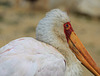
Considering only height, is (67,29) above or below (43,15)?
below

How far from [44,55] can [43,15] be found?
717 centimetres

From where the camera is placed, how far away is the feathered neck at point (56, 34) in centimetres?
263

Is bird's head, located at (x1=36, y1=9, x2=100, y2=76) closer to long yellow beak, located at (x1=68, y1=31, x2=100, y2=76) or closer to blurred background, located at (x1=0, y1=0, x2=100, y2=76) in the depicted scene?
long yellow beak, located at (x1=68, y1=31, x2=100, y2=76)

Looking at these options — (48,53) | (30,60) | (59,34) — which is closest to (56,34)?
(59,34)

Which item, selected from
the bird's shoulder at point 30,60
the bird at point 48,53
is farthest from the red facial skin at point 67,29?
the bird's shoulder at point 30,60

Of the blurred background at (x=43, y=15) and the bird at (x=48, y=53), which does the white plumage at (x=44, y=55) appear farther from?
the blurred background at (x=43, y=15)

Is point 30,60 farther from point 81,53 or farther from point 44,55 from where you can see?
point 81,53

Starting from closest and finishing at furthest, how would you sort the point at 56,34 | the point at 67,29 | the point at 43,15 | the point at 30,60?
the point at 30,60 < the point at 56,34 < the point at 67,29 < the point at 43,15

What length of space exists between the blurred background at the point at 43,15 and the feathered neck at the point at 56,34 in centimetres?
319

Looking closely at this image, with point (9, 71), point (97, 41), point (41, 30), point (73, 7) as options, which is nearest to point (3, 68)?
point (9, 71)

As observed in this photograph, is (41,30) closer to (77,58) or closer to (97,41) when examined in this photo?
(77,58)

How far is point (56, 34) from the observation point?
106 inches

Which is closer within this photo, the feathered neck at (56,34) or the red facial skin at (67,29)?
the feathered neck at (56,34)

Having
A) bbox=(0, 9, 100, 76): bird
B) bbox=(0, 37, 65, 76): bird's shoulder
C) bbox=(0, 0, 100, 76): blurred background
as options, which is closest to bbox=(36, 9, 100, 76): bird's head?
bbox=(0, 9, 100, 76): bird
